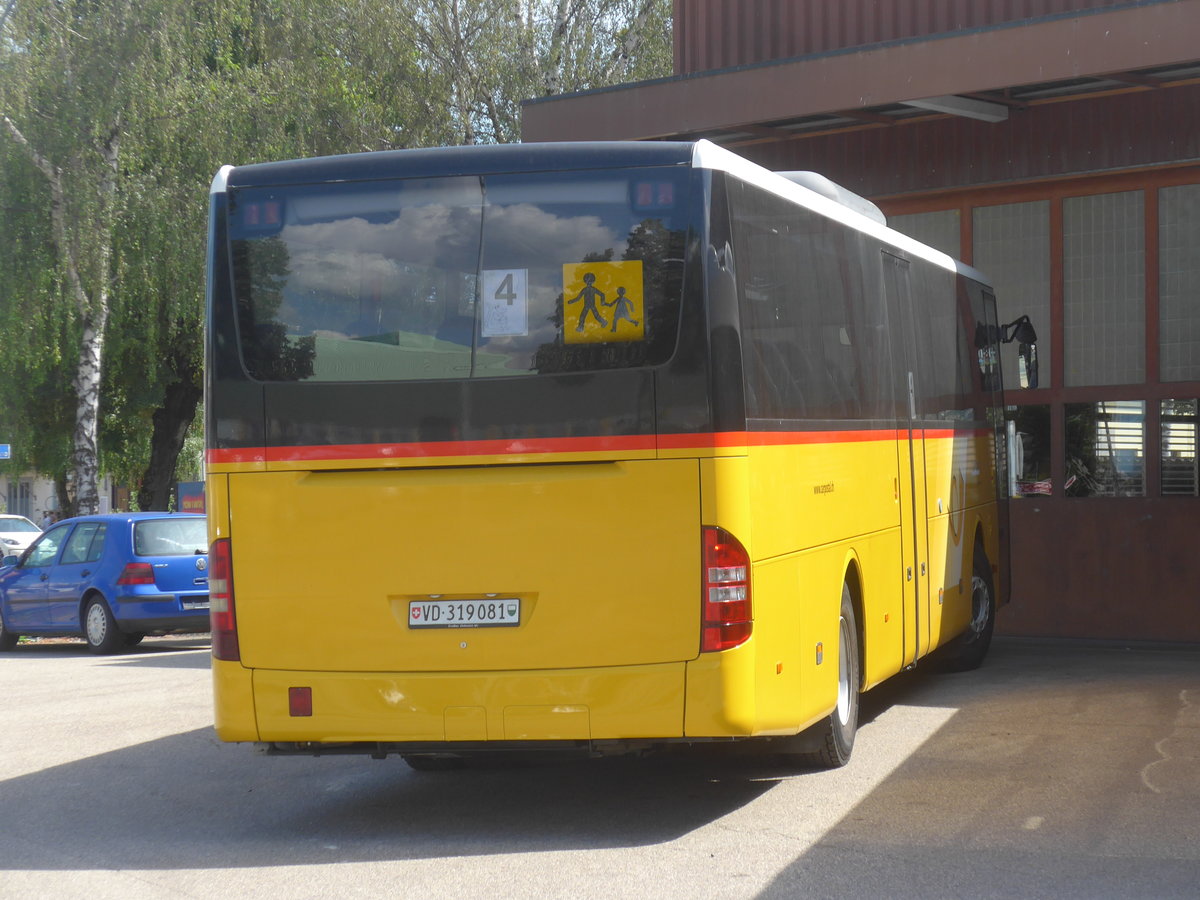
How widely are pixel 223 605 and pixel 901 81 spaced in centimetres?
836

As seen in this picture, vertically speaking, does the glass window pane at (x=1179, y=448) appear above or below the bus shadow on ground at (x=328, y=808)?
above

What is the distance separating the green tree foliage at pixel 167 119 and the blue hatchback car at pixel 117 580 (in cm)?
836

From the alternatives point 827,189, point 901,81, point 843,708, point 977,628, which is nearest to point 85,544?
point 977,628

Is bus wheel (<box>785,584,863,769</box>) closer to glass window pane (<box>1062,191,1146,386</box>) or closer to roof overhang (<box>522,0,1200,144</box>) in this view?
roof overhang (<box>522,0,1200,144</box>)

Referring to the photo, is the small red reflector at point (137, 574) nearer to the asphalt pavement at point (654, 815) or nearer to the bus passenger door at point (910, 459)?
the asphalt pavement at point (654, 815)

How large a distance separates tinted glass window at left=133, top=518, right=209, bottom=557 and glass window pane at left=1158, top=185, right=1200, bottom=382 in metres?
10.3

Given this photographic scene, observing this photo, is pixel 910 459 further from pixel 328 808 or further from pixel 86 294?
pixel 86 294

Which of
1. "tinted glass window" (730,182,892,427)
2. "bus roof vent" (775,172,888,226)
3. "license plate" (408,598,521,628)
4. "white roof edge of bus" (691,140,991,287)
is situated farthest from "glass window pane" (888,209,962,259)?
"license plate" (408,598,521,628)

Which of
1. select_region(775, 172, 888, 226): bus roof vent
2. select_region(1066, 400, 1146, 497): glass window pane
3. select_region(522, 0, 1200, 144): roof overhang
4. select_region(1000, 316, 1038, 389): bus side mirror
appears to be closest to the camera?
select_region(775, 172, 888, 226): bus roof vent

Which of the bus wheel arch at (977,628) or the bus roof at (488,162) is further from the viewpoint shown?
the bus wheel arch at (977,628)

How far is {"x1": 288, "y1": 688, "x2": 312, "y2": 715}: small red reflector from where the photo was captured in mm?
7359

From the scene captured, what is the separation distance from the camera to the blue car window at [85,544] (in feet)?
62.8

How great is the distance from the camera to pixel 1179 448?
1484cm

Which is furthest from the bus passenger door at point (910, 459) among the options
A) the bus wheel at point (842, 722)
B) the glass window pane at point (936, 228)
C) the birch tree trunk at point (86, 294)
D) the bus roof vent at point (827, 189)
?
the birch tree trunk at point (86, 294)
